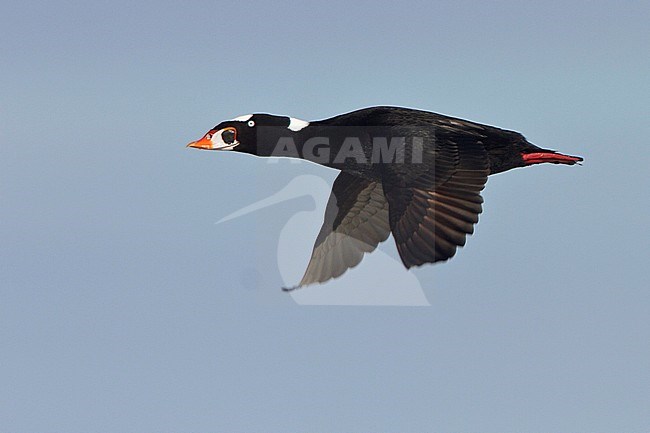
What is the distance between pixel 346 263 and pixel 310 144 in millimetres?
1513

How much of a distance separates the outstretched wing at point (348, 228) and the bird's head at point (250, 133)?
2.90ft

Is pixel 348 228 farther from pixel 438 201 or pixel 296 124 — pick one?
pixel 438 201

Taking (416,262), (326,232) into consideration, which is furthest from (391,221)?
(326,232)

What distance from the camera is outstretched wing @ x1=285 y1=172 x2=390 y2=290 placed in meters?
12.4

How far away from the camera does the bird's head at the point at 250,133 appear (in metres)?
11.9

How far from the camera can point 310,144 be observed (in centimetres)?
1170

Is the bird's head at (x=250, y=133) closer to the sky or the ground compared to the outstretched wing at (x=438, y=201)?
closer to the sky

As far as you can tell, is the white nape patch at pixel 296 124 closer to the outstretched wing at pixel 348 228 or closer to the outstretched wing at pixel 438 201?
the outstretched wing at pixel 348 228

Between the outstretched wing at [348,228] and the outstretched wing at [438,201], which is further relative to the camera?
the outstretched wing at [348,228]

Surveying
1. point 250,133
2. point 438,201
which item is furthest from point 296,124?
point 438,201

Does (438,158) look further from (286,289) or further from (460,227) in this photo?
(286,289)

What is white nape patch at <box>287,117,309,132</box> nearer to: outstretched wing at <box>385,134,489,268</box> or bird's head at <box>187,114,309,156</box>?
bird's head at <box>187,114,309,156</box>

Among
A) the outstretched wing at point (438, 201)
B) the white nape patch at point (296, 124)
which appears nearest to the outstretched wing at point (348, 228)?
the white nape patch at point (296, 124)

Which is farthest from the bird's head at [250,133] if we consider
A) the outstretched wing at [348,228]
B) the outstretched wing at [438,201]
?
the outstretched wing at [438,201]
